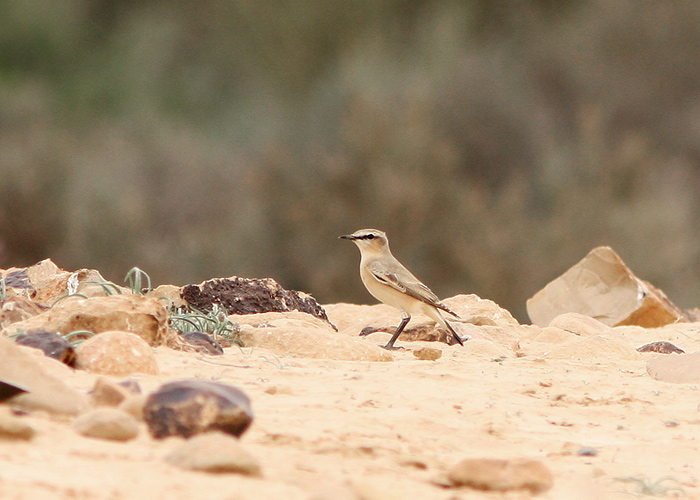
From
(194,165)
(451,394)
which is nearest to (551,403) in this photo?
(451,394)

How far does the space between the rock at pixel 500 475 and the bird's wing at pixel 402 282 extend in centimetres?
330

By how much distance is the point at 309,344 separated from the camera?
15.1ft

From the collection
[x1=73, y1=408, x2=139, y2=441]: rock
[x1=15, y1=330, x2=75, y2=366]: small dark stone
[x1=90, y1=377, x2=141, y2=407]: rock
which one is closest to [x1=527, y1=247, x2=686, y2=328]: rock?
[x1=15, y1=330, x2=75, y2=366]: small dark stone

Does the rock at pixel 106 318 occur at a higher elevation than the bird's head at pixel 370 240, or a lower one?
lower

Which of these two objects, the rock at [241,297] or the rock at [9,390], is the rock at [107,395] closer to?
the rock at [9,390]

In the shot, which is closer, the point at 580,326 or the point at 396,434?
the point at 396,434

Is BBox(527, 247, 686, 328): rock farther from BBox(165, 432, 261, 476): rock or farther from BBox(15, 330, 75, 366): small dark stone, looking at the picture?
BBox(165, 432, 261, 476): rock

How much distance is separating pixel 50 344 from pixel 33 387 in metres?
0.90

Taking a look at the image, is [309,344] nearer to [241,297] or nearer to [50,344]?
[50,344]

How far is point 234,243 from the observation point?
62.6ft

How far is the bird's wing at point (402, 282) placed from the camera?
597 cm

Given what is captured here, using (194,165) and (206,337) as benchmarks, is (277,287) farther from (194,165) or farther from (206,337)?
(194,165)

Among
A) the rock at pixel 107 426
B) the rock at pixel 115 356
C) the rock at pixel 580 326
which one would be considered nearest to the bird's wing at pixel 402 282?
the rock at pixel 580 326

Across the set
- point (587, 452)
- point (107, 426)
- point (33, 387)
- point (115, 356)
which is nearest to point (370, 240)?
point (115, 356)
